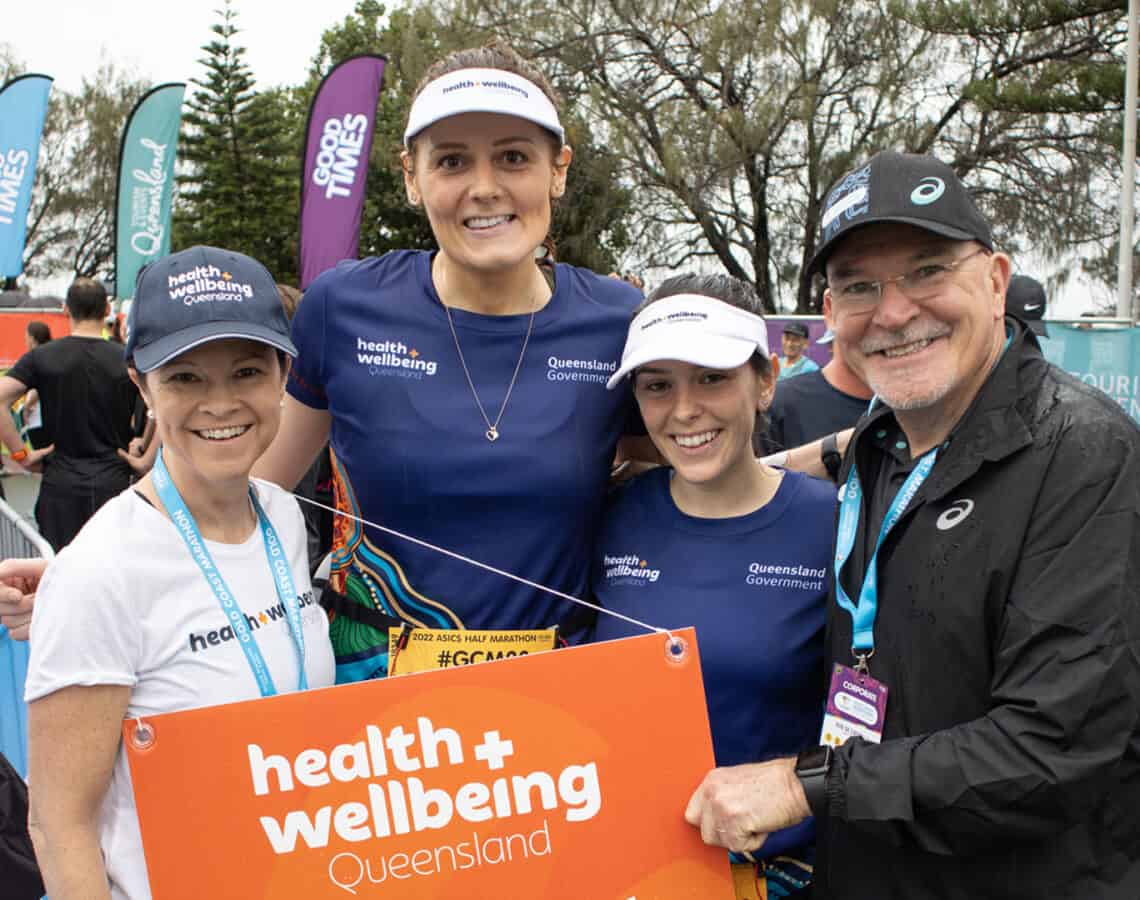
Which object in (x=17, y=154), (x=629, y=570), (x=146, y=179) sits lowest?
(x=629, y=570)

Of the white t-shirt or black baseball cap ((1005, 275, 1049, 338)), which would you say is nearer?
the white t-shirt

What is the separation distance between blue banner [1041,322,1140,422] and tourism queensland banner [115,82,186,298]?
14.7 meters

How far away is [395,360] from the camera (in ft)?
7.63

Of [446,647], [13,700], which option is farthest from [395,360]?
[13,700]

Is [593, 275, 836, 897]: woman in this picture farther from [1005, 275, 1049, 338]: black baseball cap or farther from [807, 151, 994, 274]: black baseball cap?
[1005, 275, 1049, 338]: black baseball cap

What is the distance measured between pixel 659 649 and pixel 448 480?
610 millimetres

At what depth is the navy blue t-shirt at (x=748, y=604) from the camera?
2.18 m

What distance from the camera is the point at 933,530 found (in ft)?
6.02

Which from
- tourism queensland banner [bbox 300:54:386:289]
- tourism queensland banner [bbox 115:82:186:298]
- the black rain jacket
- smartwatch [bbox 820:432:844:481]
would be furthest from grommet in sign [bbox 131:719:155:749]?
tourism queensland banner [bbox 115:82:186:298]

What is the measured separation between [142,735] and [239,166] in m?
37.2

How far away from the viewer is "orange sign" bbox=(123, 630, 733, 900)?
1.80m

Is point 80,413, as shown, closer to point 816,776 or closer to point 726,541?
point 726,541

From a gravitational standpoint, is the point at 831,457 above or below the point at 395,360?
below

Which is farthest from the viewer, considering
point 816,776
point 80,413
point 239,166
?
point 239,166
